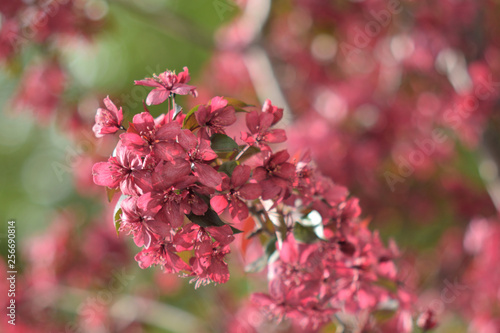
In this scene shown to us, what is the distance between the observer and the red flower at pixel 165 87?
87 cm

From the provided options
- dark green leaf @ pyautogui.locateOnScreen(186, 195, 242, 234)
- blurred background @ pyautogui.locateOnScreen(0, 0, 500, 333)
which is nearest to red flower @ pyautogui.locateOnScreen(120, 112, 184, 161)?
dark green leaf @ pyautogui.locateOnScreen(186, 195, 242, 234)

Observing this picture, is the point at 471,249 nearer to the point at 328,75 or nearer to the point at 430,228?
the point at 430,228

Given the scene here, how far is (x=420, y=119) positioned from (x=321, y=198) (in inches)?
65.0

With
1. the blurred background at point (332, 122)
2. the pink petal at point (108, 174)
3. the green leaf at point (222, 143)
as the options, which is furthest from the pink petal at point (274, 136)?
the blurred background at point (332, 122)

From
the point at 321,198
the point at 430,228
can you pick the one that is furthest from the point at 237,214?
the point at 430,228

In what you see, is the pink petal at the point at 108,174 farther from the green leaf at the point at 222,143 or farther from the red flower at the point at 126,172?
the green leaf at the point at 222,143

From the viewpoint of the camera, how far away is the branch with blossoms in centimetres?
80

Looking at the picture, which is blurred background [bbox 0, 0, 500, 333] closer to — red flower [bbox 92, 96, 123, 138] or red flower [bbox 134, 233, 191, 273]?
red flower [bbox 92, 96, 123, 138]

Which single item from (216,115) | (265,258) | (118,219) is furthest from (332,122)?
(118,219)

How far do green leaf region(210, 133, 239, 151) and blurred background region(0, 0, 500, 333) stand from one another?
0.94 m

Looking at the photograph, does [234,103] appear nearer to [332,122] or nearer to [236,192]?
[236,192]

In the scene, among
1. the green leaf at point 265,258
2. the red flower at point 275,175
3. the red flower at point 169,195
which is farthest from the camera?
the green leaf at point 265,258

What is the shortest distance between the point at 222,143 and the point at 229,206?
12cm

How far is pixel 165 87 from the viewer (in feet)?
2.94
